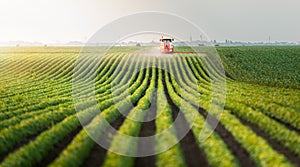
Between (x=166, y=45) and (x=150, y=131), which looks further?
(x=166, y=45)

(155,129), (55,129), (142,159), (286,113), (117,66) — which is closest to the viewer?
(142,159)

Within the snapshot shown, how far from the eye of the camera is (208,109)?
1648 centimetres

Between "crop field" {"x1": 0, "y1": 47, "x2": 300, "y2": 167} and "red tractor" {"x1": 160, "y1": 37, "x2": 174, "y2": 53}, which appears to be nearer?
"crop field" {"x1": 0, "y1": 47, "x2": 300, "y2": 167}

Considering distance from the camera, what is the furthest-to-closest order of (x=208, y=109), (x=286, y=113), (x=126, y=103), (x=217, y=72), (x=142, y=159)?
(x=217, y=72) → (x=126, y=103) → (x=208, y=109) → (x=286, y=113) → (x=142, y=159)

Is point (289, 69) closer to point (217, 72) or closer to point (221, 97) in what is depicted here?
point (217, 72)

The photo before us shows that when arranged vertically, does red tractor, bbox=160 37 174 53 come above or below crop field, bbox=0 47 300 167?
above

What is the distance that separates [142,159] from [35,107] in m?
8.84

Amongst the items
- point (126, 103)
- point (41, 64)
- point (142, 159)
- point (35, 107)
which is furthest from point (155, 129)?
point (41, 64)

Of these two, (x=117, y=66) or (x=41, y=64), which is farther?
(x=41, y=64)

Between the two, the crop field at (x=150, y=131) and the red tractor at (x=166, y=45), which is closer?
the crop field at (x=150, y=131)

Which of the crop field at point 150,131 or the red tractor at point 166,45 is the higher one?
the red tractor at point 166,45

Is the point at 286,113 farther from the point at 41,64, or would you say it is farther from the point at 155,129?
the point at 41,64

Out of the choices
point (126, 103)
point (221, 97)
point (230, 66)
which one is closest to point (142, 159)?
point (126, 103)

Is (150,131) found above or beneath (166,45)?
beneath
